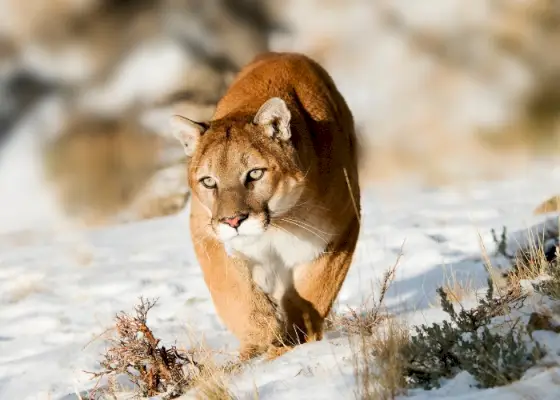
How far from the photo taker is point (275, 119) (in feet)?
15.7

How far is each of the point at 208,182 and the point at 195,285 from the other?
4.25m

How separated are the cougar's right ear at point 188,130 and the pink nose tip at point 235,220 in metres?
0.79

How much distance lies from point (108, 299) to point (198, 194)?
14.0 feet

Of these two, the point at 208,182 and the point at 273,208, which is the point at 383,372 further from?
the point at 208,182

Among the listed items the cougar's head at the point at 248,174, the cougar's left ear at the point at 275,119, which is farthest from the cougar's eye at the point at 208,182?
the cougar's left ear at the point at 275,119

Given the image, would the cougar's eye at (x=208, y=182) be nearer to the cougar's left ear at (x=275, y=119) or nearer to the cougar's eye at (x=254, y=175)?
the cougar's eye at (x=254, y=175)

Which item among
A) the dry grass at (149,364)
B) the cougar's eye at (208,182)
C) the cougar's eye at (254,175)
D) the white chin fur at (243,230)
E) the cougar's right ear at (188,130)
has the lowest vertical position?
the dry grass at (149,364)

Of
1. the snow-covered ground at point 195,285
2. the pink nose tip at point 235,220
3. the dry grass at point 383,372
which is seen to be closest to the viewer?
the dry grass at point 383,372

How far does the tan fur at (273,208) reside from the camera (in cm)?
464

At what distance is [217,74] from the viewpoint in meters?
16.9

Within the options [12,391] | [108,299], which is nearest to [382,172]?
[108,299]

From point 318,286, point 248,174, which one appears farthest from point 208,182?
point 318,286

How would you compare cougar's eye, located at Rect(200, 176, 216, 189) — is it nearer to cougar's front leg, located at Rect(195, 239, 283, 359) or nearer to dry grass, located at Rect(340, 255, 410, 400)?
cougar's front leg, located at Rect(195, 239, 283, 359)

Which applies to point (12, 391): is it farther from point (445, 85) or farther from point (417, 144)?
point (445, 85)
